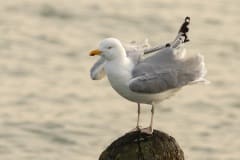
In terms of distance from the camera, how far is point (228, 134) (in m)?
15.8

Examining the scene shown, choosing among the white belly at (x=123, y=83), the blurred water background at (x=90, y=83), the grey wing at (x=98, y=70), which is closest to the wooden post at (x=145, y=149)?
the white belly at (x=123, y=83)

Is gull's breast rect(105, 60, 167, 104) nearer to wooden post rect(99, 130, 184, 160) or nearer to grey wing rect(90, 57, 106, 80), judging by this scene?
grey wing rect(90, 57, 106, 80)

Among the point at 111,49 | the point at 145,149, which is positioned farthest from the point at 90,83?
the point at 145,149

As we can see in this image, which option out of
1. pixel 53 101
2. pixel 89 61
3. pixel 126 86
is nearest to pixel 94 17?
pixel 89 61

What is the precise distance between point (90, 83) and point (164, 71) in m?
9.17

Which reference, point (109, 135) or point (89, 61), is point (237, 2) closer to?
point (89, 61)

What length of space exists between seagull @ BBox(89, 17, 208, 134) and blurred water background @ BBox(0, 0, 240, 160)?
22.1 ft

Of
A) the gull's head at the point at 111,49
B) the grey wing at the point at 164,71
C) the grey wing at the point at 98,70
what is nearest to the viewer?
the grey wing at the point at 164,71

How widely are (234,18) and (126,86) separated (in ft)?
43.8

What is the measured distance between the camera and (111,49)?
314 inches

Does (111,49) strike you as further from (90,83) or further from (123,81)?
(90,83)

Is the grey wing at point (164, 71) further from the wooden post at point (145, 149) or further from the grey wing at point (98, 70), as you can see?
the wooden post at point (145, 149)

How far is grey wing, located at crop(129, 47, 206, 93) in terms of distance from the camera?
7.86 meters

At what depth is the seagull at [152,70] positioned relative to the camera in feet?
25.8
